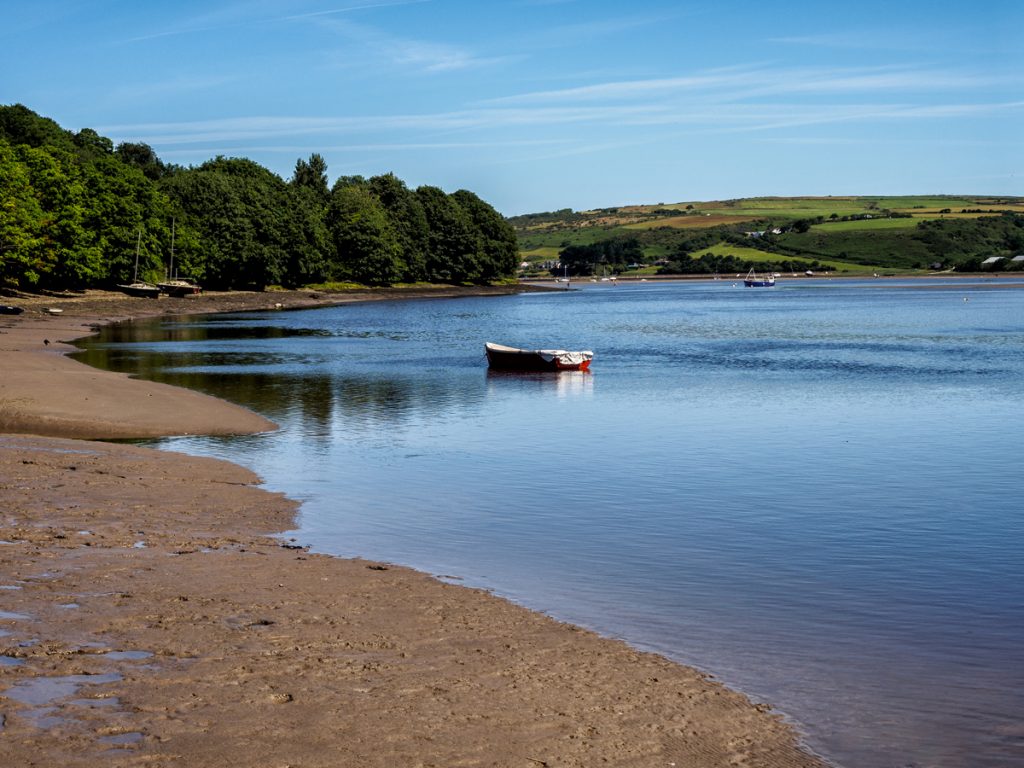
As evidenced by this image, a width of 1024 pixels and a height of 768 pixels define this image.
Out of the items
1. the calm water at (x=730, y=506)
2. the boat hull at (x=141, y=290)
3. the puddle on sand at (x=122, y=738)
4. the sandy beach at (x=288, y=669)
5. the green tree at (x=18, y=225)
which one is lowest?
the calm water at (x=730, y=506)

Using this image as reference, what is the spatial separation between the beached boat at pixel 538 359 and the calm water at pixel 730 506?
46.8 inches

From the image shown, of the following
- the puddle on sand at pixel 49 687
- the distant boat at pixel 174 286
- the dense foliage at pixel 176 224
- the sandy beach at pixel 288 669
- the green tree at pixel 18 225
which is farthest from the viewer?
the distant boat at pixel 174 286

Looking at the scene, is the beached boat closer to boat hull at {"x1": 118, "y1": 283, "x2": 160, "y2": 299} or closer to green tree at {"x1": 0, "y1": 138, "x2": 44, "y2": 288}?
green tree at {"x1": 0, "y1": 138, "x2": 44, "y2": 288}

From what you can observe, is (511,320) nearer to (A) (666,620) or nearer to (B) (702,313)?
(B) (702,313)

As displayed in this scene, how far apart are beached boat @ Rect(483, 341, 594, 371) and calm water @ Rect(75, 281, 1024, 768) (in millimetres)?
1189

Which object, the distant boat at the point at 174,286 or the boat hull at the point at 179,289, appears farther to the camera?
the distant boat at the point at 174,286

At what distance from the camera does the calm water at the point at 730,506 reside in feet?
40.3

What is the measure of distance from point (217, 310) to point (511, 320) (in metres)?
31.4

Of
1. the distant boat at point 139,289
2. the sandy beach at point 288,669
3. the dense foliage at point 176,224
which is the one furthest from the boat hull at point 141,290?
the sandy beach at point 288,669

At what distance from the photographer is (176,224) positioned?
440 ft

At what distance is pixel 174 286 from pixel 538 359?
79.2 m

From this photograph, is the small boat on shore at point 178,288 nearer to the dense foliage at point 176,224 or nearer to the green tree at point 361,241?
the dense foliage at point 176,224

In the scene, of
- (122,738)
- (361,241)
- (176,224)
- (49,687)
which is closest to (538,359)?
(49,687)

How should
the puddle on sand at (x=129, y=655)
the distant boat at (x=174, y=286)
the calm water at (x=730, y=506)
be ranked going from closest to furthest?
1. the puddle on sand at (x=129, y=655)
2. the calm water at (x=730, y=506)
3. the distant boat at (x=174, y=286)
